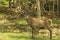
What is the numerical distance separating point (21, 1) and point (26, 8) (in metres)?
2.48

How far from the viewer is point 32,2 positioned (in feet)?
98.1

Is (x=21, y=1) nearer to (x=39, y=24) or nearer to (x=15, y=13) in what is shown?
(x=15, y=13)

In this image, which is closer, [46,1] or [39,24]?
[39,24]

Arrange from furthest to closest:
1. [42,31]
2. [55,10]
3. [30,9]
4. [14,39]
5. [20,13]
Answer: [55,10] < [30,9] < [20,13] < [42,31] < [14,39]

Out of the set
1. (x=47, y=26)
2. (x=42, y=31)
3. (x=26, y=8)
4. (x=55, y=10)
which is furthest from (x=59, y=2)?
(x=47, y=26)

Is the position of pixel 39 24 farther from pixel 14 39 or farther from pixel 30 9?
pixel 30 9

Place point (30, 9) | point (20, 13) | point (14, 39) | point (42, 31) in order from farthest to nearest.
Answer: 1. point (30, 9)
2. point (20, 13)
3. point (42, 31)
4. point (14, 39)

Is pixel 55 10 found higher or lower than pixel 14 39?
lower

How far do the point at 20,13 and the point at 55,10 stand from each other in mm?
6924

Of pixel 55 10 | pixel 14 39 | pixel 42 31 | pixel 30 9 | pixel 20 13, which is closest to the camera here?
pixel 14 39

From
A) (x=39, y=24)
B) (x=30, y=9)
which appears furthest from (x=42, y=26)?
(x=30, y=9)

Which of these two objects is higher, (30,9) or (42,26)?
(42,26)

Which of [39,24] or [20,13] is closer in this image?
[39,24]

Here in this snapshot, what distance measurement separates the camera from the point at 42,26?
12281 millimetres
